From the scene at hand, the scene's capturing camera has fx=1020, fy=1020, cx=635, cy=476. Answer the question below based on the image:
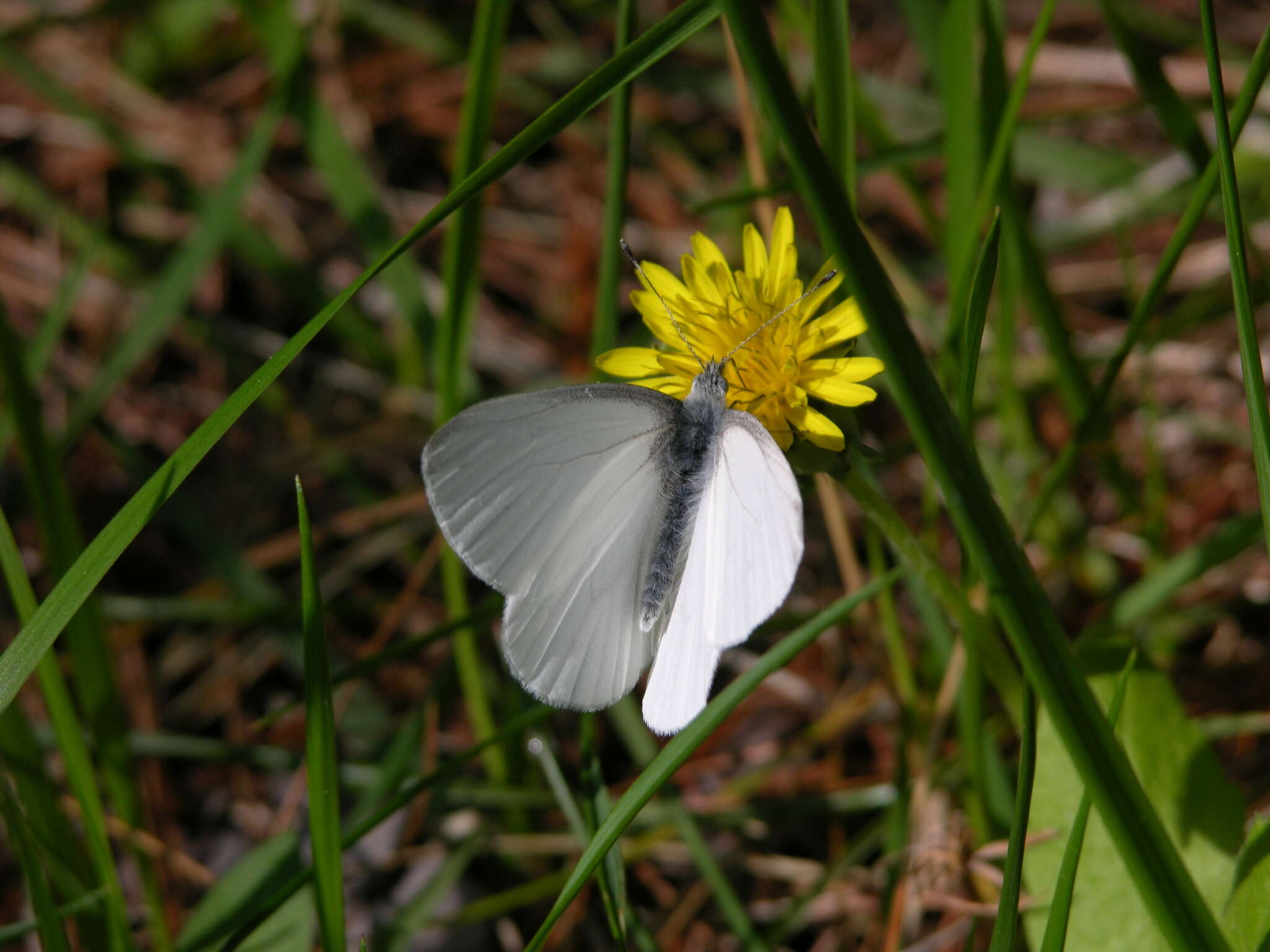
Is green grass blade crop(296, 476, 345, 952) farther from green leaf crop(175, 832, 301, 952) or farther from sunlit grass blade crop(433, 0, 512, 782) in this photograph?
sunlit grass blade crop(433, 0, 512, 782)

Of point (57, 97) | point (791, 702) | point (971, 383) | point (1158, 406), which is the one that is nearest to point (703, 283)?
point (971, 383)

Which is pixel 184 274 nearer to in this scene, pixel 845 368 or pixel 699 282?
pixel 699 282

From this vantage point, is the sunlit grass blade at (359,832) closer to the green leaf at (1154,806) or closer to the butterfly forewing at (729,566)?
the butterfly forewing at (729,566)

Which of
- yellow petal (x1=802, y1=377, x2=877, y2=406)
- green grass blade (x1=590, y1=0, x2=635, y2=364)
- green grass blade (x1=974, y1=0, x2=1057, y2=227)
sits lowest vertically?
yellow petal (x1=802, y1=377, x2=877, y2=406)

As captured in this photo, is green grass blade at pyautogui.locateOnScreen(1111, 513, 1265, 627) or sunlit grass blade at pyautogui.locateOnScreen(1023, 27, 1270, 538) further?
green grass blade at pyautogui.locateOnScreen(1111, 513, 1265, 627)

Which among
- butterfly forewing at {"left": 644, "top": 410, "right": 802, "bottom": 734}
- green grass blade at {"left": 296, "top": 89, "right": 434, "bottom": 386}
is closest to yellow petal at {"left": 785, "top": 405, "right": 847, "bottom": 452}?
butterfly forewing at {"left": 644, "top": 410, "right": 802, "bottom": 734}

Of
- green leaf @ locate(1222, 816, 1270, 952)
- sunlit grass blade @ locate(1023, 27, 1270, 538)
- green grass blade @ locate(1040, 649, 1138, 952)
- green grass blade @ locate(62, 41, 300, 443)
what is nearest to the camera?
green grass blade @ locate(1040, 649, 1138, 952)
